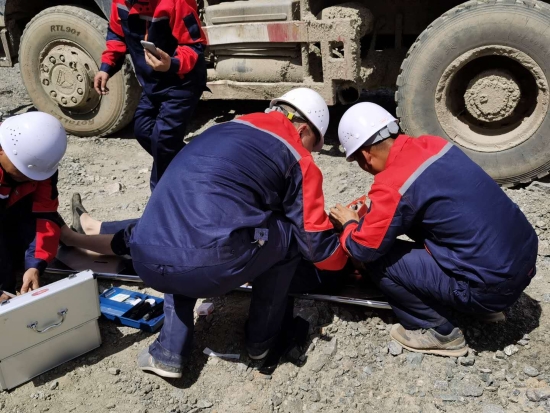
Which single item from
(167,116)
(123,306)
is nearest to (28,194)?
(123,306)

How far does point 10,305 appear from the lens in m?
2.51

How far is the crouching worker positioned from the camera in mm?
2938

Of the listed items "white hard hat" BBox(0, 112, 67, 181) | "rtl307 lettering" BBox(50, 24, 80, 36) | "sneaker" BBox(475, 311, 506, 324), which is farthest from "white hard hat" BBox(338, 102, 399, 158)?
"rtl307 lettering" BBox(50, 24, 80, 36)

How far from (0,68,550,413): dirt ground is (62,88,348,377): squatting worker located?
183 mm

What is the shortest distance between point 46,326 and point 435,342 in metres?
1.83

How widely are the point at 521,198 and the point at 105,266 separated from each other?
293cm

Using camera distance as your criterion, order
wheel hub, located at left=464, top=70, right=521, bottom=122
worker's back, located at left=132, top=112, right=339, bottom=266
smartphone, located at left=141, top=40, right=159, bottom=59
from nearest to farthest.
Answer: worker's back, located at left=132, top=112, right=339, bottom=266, smartphone, located at left=141, top=40, right=159, bottom=59, wheel hub, located at left=464, top=70, right=521, bottom=122

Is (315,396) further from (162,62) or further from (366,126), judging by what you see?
(162,62)

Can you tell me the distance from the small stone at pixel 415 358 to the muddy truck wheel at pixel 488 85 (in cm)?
206

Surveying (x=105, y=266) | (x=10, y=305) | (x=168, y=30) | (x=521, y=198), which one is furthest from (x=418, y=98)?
(x=10, y=305)

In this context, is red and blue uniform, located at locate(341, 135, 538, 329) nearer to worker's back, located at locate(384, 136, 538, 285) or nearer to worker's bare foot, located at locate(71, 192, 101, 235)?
worker's back, located at locate(384, 136, 538, 285)

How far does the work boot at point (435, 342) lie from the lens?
2.84 m

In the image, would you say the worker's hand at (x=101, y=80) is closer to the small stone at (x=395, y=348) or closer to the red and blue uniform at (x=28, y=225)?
the red and blue uniform at (x=28, y=225)

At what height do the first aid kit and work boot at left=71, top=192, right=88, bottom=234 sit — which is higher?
the first aid kit
